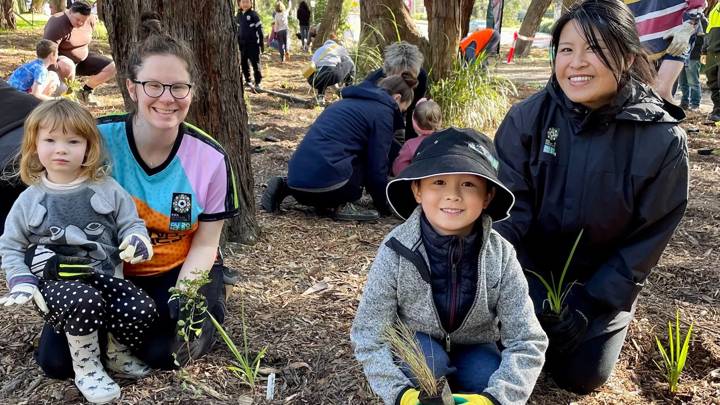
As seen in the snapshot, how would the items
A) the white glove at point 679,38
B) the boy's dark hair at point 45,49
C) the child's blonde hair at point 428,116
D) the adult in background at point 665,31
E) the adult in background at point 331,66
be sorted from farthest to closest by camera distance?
the adult in background at point 331,66 < the boy's dark hair at point 45,49 < the white glove at point 679,38 < the adult in background at point 665,31 < the child's blonde hair at point 428,116

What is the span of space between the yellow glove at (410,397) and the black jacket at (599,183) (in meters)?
0.91

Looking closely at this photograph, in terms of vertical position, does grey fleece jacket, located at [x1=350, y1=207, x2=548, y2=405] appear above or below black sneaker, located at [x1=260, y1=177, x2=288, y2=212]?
above

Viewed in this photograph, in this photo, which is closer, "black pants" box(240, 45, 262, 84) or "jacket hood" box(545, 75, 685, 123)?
"jacket hood" box(545, 75, 685, 123)

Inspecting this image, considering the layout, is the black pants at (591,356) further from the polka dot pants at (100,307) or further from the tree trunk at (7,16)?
the tree trunk at (7,16)

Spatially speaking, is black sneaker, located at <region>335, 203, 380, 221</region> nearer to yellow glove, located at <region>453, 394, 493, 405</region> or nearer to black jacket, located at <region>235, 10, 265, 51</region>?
yellow glove, located at <region>453, 394, 493, 405</region>

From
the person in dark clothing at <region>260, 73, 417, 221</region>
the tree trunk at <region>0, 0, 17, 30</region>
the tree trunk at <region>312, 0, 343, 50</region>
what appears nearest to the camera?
the person in dark clothing at <region>260, 73, 417, 221</region>

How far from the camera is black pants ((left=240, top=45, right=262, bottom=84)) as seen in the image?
10711mm

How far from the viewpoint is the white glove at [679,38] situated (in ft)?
19.4

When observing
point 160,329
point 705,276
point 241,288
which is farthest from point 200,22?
point 705,276

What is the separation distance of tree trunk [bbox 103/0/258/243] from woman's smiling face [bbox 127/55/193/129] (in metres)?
0.61

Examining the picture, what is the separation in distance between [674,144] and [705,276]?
1614 millimetres

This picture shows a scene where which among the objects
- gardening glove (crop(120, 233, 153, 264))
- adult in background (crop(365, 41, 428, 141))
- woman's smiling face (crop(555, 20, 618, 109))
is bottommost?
gardening glove (crop(120, 233, 153, 264))

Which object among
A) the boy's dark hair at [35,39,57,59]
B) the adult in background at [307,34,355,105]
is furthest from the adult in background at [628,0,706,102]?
the boy's dark hair at [35,39,57,59]

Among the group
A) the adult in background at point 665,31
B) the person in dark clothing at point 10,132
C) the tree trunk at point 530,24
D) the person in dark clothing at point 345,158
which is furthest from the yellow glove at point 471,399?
the tree trunk at point 530,24
